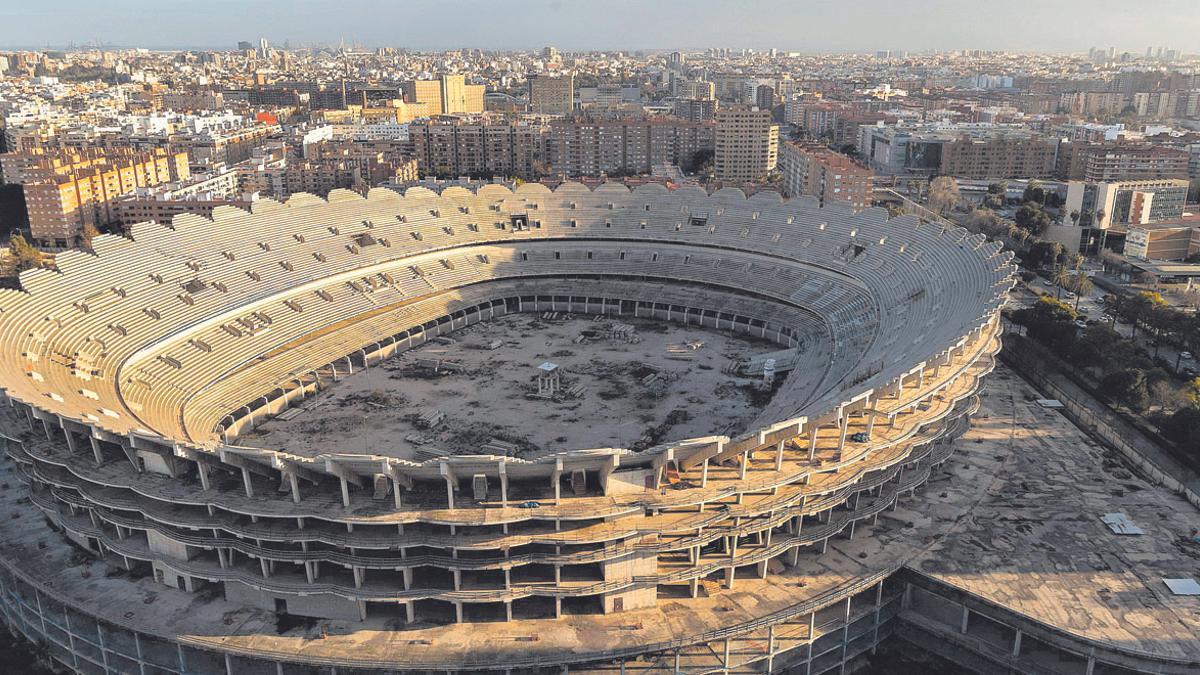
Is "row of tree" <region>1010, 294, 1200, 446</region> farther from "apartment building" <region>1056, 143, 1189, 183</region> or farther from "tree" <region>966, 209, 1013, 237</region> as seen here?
"apartment building" <region>1056, 143, 1189, 183</region>

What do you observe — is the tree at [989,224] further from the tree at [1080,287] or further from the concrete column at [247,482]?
the concrete column at [247,482]

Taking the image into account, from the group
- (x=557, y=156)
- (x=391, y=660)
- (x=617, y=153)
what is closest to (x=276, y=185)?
(x=557, y=156)

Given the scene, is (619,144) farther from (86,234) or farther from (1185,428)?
(1185,428)

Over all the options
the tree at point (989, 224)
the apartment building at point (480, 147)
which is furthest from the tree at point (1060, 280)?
the apartment building at point (480, 147)

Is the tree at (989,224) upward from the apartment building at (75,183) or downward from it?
downward

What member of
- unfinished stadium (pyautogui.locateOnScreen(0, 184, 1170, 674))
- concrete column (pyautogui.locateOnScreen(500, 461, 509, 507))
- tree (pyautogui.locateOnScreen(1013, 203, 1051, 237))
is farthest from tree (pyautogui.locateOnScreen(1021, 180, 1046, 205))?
concrete column (pyautogui.locateOnScreen(500, 461, 509, 507))

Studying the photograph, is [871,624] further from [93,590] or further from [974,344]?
[93,590]
